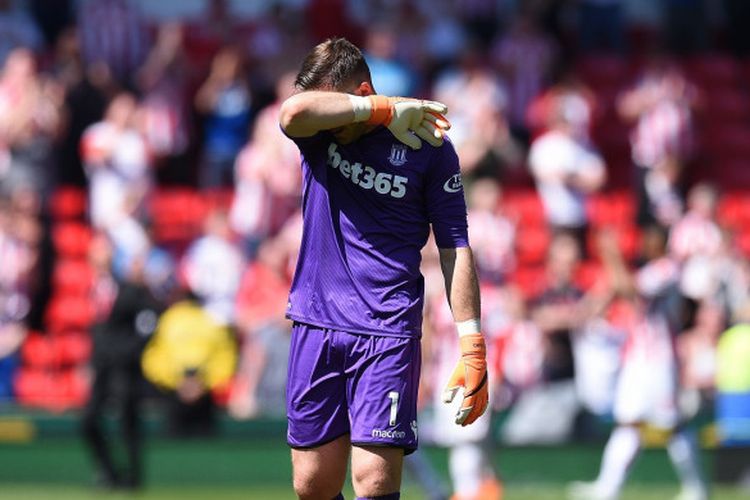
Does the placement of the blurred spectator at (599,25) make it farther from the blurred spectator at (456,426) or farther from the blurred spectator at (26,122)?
the blurred spectator at (456,426)

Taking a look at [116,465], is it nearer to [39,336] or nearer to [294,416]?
[39,336]

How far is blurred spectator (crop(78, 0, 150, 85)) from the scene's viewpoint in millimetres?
18391

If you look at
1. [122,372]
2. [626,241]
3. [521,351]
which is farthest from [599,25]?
[122,372]

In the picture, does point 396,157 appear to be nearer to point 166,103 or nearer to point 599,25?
point 166,103

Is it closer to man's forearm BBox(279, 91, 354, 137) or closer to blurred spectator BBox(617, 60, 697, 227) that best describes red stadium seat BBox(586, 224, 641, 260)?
blurred spectator BBox(617, 60, 697, 227)

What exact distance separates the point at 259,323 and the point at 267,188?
5.94 ft

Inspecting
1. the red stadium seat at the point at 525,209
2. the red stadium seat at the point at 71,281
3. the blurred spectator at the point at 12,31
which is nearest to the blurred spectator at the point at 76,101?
the blurred spectator at the point at 12,31

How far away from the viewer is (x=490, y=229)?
16547 millimetres

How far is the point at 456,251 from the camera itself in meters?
7.38

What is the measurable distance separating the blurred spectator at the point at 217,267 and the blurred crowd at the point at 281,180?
0.02 metres

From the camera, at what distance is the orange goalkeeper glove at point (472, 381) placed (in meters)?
7.30

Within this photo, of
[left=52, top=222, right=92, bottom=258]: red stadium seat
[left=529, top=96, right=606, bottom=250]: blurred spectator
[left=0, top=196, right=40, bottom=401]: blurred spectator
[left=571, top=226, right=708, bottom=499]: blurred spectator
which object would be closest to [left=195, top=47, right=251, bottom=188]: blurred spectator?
[left=52, top=222, right=92, bottom=258]: red stadium seat

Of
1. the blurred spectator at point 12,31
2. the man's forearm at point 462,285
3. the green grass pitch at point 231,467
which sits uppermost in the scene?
the blurred spectator at point 12,31

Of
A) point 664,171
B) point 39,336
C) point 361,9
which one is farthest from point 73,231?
point 664,171
